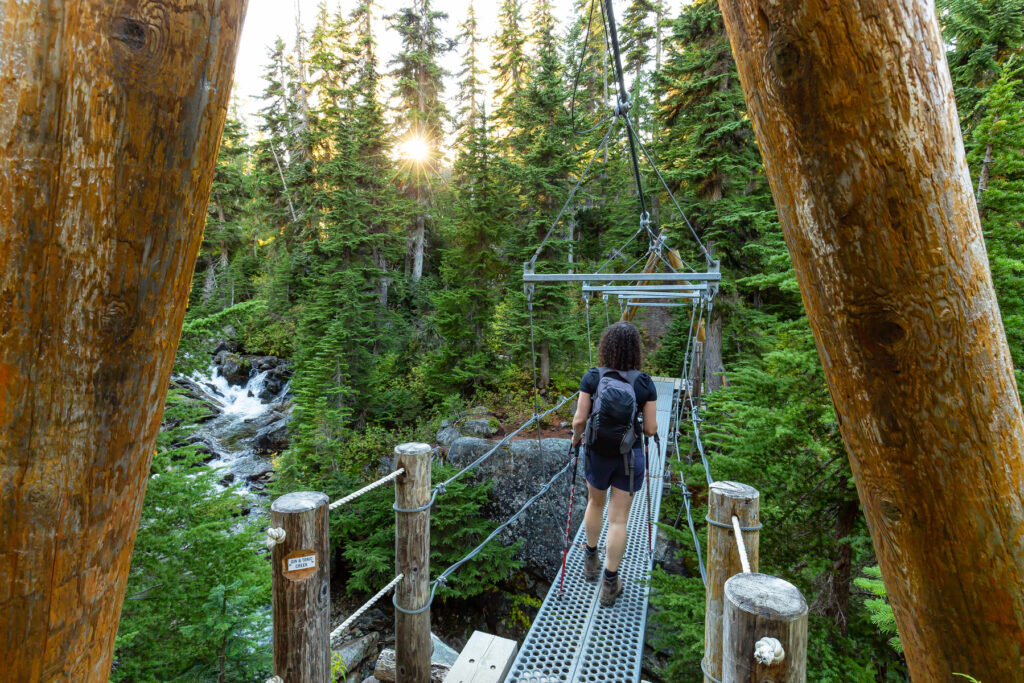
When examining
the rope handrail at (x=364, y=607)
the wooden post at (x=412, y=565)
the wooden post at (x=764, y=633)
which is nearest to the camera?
the wooden post at (x=764, y=633)

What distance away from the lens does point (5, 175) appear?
0.53 m

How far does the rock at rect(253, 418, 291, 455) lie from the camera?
10.8m

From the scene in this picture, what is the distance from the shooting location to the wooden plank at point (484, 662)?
2.10 m

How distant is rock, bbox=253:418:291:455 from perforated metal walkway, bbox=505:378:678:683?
32.0 ft

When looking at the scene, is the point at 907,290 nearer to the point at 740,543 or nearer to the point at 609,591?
the point at 740,543

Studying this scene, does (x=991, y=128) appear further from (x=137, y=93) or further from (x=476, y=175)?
(x=476, y=175)

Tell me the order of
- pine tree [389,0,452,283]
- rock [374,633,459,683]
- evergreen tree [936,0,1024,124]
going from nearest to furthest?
rock [374,633,459,683], evergreen tree [936,0,1024,124], pine tree [389,0,452,283]

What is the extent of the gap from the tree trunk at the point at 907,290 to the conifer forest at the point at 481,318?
166 cm

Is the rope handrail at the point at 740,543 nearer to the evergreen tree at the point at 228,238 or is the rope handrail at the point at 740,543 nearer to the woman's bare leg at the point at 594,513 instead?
the woman's bare leg at the point at 594,513

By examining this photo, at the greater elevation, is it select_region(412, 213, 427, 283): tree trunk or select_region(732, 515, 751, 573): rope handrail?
select_region(412, 213, 427, 283): tree trunk

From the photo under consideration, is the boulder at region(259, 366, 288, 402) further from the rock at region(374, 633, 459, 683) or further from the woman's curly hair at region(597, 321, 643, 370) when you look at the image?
the woman's curly hair at region(597, 321, 643, 370)

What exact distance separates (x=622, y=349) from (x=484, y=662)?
1794mm

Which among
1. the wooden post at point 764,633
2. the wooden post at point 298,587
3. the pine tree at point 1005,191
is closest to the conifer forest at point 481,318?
the pine tree at point 1005,191

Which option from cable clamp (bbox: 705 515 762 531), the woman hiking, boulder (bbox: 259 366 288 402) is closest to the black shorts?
the woman hiking
